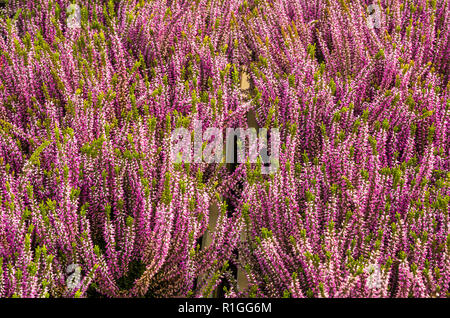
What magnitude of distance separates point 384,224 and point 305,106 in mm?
751

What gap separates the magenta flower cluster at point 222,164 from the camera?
1.59 m

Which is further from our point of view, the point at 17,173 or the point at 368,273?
the point at 17,173

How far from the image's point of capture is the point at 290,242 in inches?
66.7

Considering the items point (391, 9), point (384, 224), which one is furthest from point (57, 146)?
point (391, 9)

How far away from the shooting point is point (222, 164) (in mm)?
2059

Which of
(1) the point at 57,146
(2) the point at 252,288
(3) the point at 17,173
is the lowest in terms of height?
(2) the point at 252,288

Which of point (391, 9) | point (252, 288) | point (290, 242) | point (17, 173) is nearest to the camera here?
point (252, 288)

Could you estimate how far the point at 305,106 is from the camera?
2189 mm

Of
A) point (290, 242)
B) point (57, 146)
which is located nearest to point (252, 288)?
point (290, 242)

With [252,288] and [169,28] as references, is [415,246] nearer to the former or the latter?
[252,288]

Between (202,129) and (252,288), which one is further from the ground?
(202,129)

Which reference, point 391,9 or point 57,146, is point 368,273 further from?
point 391,9

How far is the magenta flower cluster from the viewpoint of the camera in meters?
1.59

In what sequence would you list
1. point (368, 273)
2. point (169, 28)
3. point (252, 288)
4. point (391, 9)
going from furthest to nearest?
1. point (391, 9)
2. point (169, 28)
3. point (252, 288)
4. point (368, 273)
